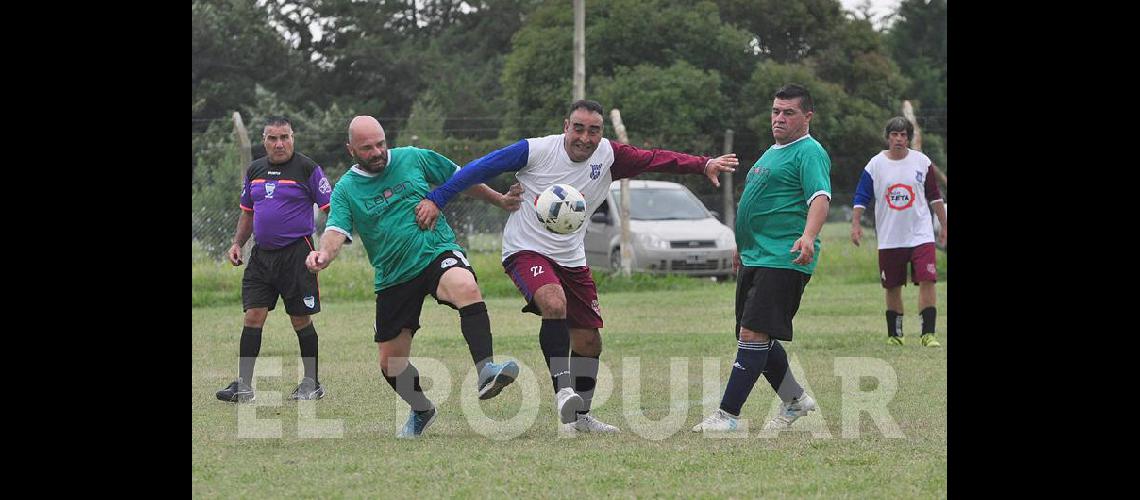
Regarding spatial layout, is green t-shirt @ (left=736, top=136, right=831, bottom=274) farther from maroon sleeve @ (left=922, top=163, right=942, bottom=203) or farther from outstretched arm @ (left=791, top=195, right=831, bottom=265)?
maroon sleeve @ (left=922, top=163, right=942, bottom=203)

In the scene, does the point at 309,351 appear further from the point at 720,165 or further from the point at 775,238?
the point at 775,238

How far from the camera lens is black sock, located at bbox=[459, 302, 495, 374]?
717 centimetres

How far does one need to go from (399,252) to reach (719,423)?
1988 millimetres

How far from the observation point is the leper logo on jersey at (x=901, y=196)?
39.2ft

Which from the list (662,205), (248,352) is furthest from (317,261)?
(662,205)

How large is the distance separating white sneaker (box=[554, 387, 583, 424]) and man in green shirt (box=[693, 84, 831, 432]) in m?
0.66

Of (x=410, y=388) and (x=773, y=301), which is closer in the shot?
(x=773, y=301)

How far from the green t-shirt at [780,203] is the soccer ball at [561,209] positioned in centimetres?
92

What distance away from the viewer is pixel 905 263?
12.0 meters

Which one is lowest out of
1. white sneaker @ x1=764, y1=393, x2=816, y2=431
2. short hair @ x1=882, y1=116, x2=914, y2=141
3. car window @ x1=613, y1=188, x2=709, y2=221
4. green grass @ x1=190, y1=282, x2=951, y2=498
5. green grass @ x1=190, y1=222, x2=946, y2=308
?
green grass @ x1=190, y1=282, x2=951, y2=498

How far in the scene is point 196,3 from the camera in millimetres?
40438

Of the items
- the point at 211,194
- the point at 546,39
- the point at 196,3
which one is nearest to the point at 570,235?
the point at 211,194

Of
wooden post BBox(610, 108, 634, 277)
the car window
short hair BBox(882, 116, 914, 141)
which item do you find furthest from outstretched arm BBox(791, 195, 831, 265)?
the car window

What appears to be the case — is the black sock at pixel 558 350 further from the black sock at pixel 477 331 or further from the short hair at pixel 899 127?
the short hair at pixel 899 127
